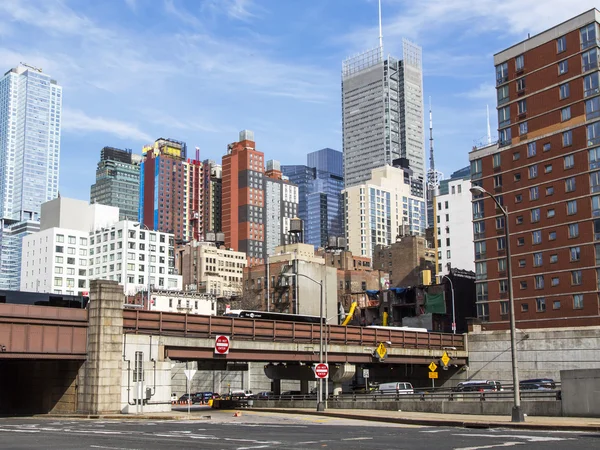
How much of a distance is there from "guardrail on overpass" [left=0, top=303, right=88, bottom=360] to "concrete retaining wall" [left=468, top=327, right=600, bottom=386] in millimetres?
48737

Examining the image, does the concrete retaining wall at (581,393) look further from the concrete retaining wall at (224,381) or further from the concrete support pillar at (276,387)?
the concrete retaining wall at (224,381)

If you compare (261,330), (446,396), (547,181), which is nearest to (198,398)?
(261,330)

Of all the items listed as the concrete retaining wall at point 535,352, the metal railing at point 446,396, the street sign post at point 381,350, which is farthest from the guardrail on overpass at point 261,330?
the metal railing at point 446,396

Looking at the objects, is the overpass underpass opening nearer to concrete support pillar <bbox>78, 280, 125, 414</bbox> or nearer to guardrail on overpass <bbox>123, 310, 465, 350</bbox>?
concrete support pillar <bbox>78, 280, 125, 414</bbox>

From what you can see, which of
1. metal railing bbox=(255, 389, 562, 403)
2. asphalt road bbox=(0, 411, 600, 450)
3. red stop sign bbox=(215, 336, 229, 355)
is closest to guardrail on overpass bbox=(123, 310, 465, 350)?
red stop sign bbox=(215, 336, 229, 355)

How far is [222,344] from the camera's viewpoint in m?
54.9

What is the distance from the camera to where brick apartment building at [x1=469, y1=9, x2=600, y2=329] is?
283ft

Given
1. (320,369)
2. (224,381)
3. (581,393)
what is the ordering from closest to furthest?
(581,393) → (320,369) → (224,381)

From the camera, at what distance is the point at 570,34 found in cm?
8994

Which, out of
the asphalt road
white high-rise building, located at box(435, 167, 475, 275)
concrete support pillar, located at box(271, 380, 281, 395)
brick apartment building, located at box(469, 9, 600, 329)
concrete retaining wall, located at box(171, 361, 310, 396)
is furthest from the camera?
white high-rise building, located at box(435, 167, 475, 275)

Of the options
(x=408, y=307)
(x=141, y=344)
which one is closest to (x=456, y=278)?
(x=408, y=307)

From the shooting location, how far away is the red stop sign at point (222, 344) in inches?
2144

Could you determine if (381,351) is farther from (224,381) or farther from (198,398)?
(224,381)

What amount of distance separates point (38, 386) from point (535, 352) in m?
52.6
